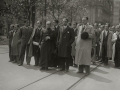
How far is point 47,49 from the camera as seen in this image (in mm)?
9188

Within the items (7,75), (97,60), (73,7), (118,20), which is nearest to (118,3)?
(118,20)

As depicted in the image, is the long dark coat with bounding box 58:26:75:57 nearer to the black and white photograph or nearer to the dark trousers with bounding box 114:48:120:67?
the black and white photograph

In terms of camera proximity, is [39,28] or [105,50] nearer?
[39,28]

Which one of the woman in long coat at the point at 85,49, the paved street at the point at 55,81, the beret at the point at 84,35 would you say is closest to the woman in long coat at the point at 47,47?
the paved street at the point at 55,81

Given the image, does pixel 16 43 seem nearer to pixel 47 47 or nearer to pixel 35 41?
pixel 35 41

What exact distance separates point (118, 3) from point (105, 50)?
85.8 metres

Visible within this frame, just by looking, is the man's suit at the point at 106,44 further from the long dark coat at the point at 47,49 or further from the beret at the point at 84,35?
the beret at the point at 84,35

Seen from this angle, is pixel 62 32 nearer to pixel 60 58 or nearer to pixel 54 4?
pixel 60 58

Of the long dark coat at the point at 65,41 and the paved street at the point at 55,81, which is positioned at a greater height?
the long dark coat at the point at 65,41

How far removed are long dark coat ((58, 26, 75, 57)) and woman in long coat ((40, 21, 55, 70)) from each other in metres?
0.46

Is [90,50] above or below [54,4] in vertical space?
below

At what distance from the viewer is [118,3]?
9212 centimetres

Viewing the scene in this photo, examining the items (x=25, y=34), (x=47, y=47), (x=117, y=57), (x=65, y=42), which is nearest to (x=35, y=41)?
(x=25, y=34)

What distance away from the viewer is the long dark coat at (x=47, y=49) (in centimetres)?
909
